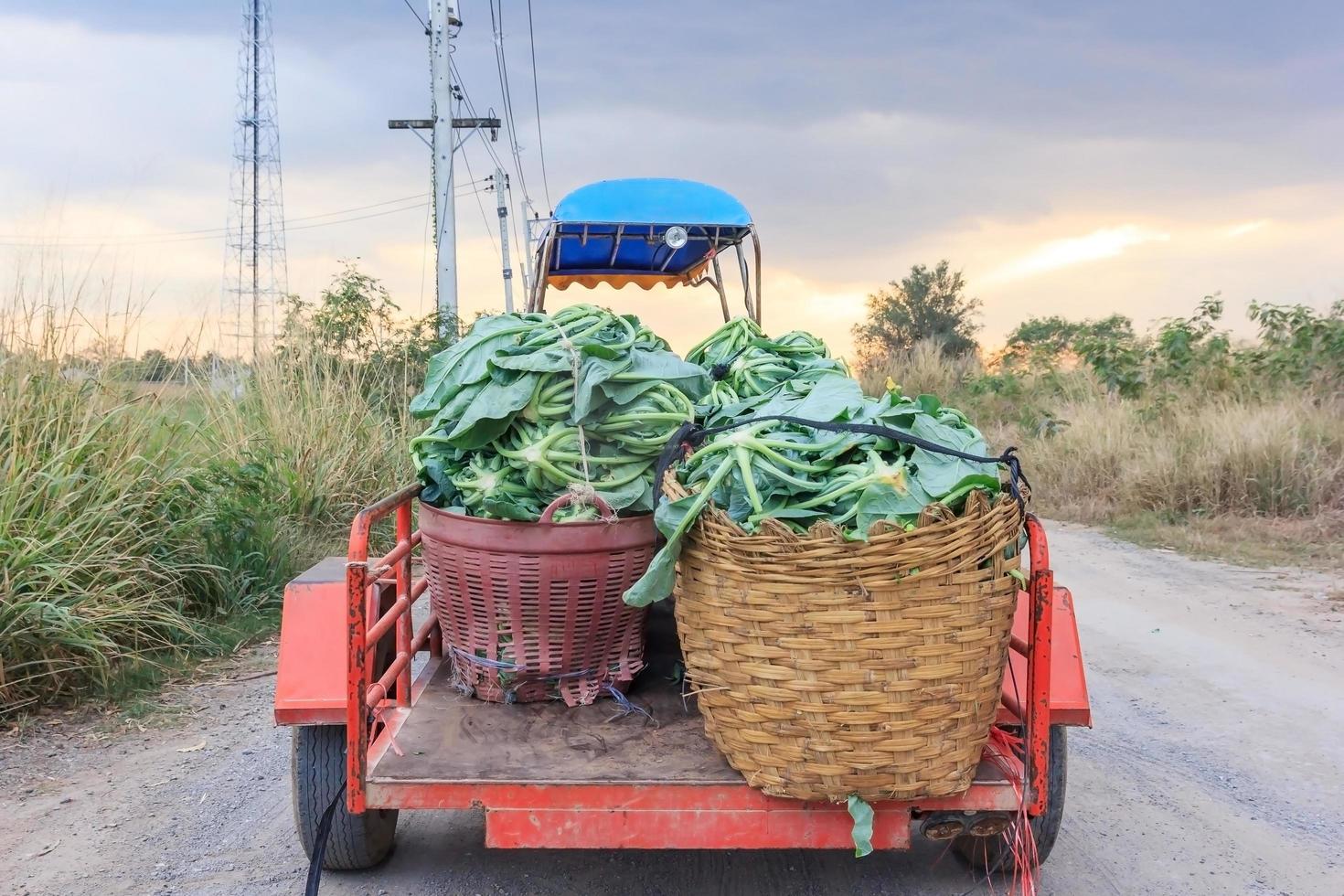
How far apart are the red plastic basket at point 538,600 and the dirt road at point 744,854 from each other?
707 mm

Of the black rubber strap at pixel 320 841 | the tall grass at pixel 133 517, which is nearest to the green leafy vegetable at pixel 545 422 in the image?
the black rubber strap at pixel 320 841

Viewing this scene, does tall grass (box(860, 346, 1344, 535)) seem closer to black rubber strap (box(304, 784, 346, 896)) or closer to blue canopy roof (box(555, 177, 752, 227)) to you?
blue canopy roof (box(555, 177, 752, 227))

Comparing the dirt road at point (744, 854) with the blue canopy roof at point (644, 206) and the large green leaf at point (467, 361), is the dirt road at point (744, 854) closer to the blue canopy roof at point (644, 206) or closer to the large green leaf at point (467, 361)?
the large green leaf at point (467, 361)

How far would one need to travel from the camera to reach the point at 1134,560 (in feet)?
28.7

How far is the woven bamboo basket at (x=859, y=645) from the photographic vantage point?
2.22m

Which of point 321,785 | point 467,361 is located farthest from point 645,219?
point 321,785

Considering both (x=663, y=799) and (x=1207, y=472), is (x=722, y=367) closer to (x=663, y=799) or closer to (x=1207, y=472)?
(x=663, y=799)

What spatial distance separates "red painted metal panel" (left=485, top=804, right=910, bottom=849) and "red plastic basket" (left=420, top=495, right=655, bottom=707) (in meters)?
0.58

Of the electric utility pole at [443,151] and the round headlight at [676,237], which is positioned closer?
the round headlight at [676,237]

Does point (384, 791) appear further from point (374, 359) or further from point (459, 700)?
point (374, 359)

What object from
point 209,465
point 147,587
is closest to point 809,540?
point 147,587

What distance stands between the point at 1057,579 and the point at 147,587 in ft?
21.4

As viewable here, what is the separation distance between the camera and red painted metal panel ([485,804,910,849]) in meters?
2.51

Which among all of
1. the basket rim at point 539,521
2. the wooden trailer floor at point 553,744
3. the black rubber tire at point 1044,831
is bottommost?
the black rubber tire at point 1044,831
